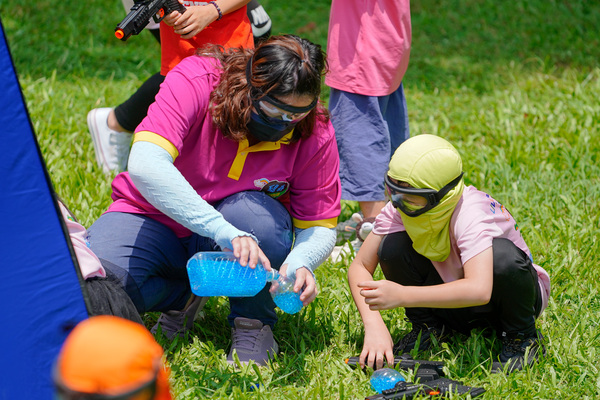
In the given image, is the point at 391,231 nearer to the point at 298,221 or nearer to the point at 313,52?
the point at 298,221

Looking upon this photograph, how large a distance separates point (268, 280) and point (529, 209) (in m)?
1.66

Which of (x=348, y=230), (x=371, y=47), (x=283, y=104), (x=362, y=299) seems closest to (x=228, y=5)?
(x=371, y=47)

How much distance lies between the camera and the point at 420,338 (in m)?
2.42

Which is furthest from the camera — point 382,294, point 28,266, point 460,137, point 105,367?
point 460,137

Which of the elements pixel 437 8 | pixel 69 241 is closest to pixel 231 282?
pixel 69 241

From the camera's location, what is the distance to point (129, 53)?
17.8ft

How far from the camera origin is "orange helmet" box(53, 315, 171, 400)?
1007 mm

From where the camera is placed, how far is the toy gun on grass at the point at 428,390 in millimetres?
2034

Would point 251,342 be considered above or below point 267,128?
below

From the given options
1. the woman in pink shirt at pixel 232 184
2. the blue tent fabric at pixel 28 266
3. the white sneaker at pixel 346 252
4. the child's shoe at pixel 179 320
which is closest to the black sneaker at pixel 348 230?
the white sneaker at pixel 346 252

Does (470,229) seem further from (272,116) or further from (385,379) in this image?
(272,116)

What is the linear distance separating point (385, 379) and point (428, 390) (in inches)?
5.0

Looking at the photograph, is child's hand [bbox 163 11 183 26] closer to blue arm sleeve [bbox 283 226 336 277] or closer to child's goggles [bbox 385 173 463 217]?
blue arm sleeve [bbox 283 226 336 277]

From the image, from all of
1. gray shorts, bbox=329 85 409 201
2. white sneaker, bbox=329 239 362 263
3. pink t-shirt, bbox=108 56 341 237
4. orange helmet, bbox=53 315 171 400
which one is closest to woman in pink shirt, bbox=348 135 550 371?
pink t-shirt, bbox=108 56 341 237
